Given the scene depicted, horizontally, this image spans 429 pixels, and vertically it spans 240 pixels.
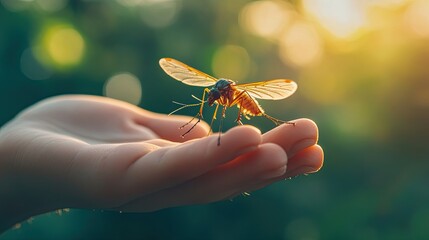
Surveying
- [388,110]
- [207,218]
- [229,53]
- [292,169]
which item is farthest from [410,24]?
[292,169]

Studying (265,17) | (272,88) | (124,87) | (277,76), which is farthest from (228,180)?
(265,17)

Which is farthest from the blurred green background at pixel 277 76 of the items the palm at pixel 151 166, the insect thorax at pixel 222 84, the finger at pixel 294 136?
the finger at pixel 294 136

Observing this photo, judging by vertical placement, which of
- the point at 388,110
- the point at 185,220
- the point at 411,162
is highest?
the point at 388,110

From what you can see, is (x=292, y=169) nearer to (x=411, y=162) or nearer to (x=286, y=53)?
(x=411, y=162)

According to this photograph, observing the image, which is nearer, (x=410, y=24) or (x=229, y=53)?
(x=410, y=24)

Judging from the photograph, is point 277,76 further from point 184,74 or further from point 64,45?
point 184,74

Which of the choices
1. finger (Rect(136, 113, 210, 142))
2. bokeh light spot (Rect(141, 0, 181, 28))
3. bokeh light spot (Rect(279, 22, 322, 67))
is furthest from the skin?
bokeh light spot (Rect(141, 0, 181, 28))
